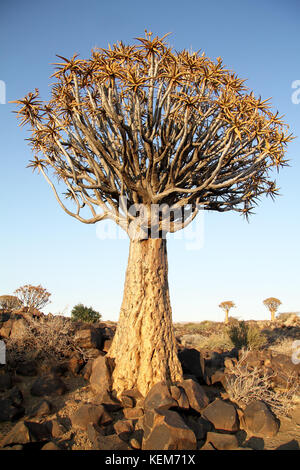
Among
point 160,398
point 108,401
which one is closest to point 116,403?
point 108,401

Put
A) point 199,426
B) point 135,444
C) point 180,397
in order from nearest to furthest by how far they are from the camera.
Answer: point 135,444, point 199,426, point 180,397

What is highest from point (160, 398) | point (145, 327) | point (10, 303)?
point (145, 327)

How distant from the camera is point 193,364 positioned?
25.4 ft

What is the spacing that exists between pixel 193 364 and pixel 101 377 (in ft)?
7.26

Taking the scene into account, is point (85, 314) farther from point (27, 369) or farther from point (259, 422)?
point (259, 422)

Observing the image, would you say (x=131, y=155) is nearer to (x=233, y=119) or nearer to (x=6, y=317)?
(x=233, y=119)

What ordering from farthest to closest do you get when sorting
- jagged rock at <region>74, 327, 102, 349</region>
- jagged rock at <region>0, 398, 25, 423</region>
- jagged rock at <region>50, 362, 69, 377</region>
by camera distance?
1. jagged rock at <region>74, 327, 102, 349</region>
2. jagged rock at <region>50, 362, 69, 377</region>
3. jagged rock at <region>0, 398, 25, 423</region>

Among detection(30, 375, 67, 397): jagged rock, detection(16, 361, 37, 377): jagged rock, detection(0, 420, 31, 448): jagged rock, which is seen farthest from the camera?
detection(16, 361, 37, 377): jagged rock

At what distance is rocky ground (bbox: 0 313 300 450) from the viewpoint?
4660mm

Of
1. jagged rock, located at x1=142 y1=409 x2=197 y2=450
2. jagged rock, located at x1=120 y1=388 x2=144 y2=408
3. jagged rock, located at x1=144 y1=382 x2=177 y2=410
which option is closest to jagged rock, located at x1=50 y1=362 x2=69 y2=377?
jagged rock, located at x1=120 y1=388 x2=144 y2=408

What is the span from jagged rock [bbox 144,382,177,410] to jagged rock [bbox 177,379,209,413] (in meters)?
0.48

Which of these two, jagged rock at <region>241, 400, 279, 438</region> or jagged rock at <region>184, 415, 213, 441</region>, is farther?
jagged rock at <region>241, 400, 279, 438</region>

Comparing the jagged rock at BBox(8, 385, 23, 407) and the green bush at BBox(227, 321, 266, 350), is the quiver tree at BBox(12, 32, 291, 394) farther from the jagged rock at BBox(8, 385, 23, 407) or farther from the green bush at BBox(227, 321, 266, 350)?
the green bush at BBox(227, 321, 266, 350)
